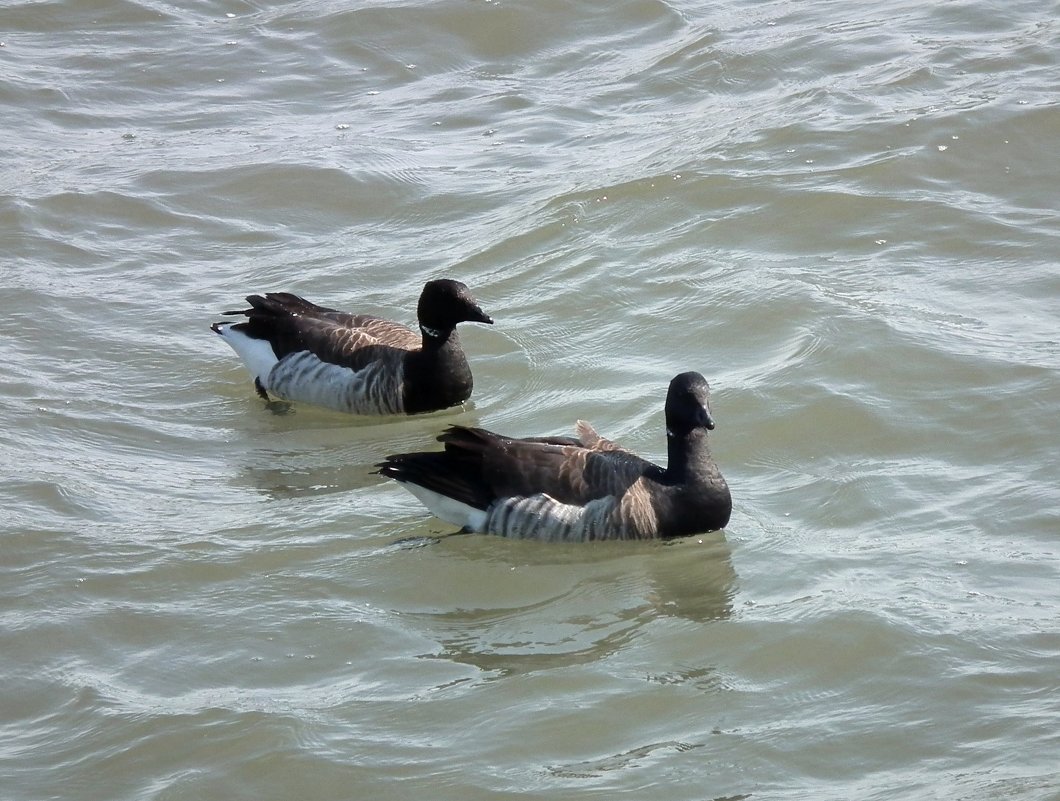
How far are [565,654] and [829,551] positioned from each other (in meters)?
1.71

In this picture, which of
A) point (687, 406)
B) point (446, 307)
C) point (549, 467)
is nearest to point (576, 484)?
point (549, 467)

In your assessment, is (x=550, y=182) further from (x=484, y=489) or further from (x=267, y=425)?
(x=484, y=489)

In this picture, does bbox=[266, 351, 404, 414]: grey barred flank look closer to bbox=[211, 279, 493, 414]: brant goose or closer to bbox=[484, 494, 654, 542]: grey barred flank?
bbox=[211, 279, 493, 414]: brant goose

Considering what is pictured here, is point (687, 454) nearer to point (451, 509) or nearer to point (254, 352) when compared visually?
point (451, 509)

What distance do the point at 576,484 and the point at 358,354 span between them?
3.15m

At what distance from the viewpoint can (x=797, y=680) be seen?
7137 mm

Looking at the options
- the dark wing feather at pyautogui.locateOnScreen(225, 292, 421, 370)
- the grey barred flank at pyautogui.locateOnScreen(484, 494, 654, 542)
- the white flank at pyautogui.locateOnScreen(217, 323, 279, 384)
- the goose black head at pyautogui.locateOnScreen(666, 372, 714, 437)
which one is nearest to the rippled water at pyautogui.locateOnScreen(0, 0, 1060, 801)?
the grey barred flank at pyautogui.locateOnScreen(484, 494, 654, 542)

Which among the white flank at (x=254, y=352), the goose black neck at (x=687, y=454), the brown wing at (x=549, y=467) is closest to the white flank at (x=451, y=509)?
the brown wing at (x=549, y=467)

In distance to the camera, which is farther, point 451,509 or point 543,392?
point 543,392

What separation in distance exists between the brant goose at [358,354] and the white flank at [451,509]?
2.20 meters

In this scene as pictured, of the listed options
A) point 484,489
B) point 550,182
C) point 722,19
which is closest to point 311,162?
point 550,182

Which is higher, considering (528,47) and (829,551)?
(528,47)

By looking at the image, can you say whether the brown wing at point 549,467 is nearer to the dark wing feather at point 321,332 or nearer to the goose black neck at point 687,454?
the goose black neck at point 687,454

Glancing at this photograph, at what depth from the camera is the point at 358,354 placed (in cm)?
1145
